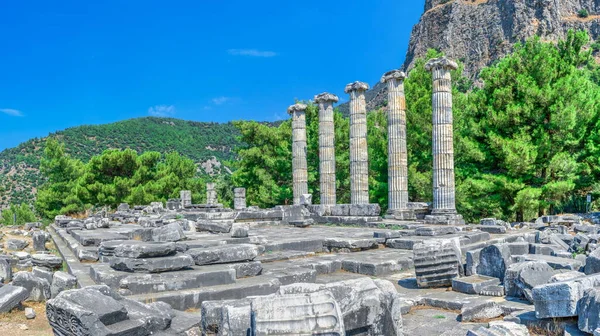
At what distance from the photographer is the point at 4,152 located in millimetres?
81750

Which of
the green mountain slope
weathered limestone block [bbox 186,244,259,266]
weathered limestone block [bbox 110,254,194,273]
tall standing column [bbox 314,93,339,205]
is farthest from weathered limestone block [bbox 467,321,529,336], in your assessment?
the green mountain slope

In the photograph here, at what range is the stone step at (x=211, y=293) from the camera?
6.38m

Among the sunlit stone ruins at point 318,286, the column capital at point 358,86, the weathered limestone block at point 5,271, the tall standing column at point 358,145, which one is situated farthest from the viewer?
the tall standing column at point 358,145

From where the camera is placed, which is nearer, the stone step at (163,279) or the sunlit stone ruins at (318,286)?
the sunlit stone ruins at (318,286)

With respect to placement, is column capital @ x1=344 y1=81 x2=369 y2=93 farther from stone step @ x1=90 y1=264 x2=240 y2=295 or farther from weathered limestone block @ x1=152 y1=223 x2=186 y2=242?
stone step @ x1=90 y1=264 x2=240 y2=295

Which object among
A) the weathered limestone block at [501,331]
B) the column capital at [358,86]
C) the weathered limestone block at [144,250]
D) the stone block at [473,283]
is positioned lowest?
the stone block at [473,283]

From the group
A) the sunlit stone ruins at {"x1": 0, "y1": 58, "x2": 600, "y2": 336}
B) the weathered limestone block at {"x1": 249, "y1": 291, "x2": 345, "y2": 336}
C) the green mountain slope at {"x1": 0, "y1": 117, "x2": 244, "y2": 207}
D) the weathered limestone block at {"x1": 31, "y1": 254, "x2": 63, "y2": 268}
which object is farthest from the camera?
the green mountain slope at {"x1": 0, "y1": 117, "x2": 244, "y2": 207}

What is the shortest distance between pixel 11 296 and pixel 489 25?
102 m

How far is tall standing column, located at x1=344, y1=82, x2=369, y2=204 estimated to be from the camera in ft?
77.8

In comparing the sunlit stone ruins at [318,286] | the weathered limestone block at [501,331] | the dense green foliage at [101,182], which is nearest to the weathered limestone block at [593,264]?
the sunlit stone ruins at [318,286]

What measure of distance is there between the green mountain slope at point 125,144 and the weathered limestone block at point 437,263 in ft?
202

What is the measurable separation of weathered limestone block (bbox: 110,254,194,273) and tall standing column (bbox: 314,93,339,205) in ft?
59.0

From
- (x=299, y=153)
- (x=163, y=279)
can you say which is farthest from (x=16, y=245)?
(x=299, y=153)

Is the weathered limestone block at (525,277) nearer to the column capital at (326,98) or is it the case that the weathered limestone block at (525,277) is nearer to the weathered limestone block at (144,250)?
the weathered limestone block at (144,250)
